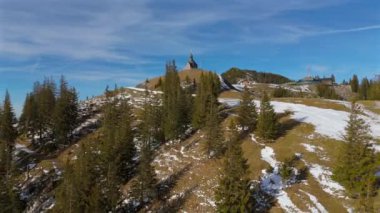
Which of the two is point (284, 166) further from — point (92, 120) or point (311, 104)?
point (92, 120)

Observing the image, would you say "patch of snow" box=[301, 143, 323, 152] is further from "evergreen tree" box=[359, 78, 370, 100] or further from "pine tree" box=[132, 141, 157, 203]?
"evergreen tree" box=[359, 78, 370, 100]

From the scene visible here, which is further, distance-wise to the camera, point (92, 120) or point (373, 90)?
point (373, 90)

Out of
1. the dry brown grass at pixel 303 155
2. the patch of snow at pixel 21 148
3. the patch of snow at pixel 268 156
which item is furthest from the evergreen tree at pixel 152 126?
the patch of snow at pixel 21 148

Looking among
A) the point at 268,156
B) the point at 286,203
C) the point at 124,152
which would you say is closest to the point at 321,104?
the point at 268,156

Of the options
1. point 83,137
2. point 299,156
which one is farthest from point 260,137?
point 83,137

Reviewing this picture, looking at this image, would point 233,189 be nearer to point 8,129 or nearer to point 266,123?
point 266,123

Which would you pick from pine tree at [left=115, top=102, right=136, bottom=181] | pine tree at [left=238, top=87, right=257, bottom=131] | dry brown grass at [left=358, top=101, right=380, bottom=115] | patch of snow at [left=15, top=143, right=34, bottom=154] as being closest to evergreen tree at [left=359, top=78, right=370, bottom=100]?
dry brown grass at [left=358, top=101, right=380, bottom=115]
